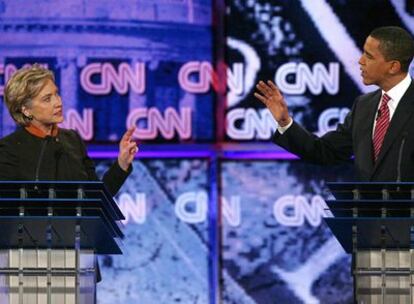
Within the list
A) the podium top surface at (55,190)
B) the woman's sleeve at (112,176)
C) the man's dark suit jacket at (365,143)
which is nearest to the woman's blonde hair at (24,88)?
the woman's sleeve at (112,176)

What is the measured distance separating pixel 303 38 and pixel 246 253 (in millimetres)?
1296

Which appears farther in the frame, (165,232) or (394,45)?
(165,232)

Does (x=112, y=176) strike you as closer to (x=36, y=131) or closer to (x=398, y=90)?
(x=36, y=131)

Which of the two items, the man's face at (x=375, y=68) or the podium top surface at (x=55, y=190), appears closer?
the podium top surface at (x=55, y=190)

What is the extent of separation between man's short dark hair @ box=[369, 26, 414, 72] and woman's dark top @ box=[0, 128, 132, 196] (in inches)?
55.0

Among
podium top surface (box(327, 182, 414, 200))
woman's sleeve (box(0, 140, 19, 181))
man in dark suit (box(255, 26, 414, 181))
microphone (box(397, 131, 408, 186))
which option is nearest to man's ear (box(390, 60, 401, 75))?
man in dark suit (box(255, 26, 414, 181))

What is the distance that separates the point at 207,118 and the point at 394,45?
5.85ft

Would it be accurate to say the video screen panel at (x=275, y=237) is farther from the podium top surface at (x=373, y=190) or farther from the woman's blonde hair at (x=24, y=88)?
the podium top surface at (x=373, y=190)

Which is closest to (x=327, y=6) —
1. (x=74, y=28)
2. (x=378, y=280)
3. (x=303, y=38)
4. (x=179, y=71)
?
(x=303, y=38)

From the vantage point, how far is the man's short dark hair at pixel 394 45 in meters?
5.18

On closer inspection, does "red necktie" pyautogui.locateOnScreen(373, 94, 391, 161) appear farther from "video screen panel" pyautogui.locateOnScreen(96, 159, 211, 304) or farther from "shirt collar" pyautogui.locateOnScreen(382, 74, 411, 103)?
"video screen panel" pyautogui.locateOnScreen(96, 159, 211, 304)

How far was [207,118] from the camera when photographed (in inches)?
266

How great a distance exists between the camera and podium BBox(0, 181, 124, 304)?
389 centimetres

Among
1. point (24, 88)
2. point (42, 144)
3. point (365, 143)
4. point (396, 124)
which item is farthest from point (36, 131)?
point (396, 124)
